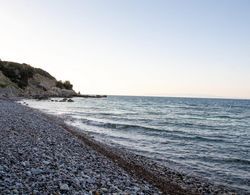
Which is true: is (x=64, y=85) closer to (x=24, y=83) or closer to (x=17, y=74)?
(x=17, y=74)

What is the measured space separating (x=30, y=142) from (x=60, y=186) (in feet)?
22.9

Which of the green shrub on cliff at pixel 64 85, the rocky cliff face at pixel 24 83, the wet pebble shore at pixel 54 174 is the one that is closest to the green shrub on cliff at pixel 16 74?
the rocky cliff face at pixel 24 83

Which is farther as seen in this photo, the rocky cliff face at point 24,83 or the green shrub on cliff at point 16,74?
the green shrub on cliff at point 16,74

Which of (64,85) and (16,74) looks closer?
(16,74)

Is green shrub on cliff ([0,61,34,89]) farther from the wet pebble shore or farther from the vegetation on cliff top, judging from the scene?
the wet pebble shore

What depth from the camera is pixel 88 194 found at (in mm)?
8953

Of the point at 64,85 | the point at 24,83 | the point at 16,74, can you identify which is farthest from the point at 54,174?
the point at 64,85

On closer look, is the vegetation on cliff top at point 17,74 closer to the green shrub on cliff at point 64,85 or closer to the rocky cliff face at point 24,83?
the rocky cliff face at point 24,83

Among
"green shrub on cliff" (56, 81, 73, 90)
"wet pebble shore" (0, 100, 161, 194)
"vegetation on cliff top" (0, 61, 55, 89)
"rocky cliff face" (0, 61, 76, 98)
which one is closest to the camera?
"wet pebble shore" (0, 100, 161, 194)

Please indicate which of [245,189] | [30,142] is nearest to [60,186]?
[30,142]

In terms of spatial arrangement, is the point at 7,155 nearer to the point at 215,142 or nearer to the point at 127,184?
the point at 127,184

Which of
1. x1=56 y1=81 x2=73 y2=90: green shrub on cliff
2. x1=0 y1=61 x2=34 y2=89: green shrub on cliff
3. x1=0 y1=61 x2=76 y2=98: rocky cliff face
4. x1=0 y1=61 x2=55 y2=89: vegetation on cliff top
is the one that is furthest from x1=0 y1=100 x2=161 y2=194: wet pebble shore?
x1=56 y1=81 x2=73 y2=90: green shrub on cliff

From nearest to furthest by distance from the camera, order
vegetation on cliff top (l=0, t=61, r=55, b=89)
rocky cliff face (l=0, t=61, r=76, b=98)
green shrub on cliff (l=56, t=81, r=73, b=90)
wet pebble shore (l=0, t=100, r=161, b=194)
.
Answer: wet pebble shore (l=0, t=100, r=161, b=194)
rocky cliff face (l=0, t=61, r=76, b=98)
vegetation on cliff top (l=0, t=61, r=55, b=89)
green shrub on cliff (l=56, t=81, r=73, b=90)

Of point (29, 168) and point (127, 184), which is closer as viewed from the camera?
point (29, 168)
